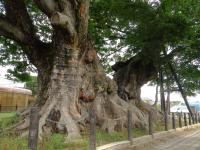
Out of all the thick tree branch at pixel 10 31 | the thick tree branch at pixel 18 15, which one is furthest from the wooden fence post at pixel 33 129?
the thick tree branch at pixel 18 15

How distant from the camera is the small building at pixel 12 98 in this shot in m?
34.5

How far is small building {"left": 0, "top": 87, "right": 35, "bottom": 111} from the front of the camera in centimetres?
3446

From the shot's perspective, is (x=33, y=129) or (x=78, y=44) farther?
(x=78, y=44)

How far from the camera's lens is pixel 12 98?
1430 inches

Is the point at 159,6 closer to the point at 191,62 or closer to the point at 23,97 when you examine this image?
the point at 191,62

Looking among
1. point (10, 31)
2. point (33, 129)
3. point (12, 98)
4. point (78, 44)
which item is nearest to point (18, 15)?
point (10, 31)

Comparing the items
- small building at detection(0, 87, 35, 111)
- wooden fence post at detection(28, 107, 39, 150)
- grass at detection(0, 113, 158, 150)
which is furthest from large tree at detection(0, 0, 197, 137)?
small building at detection(0, 87, 35, 111)

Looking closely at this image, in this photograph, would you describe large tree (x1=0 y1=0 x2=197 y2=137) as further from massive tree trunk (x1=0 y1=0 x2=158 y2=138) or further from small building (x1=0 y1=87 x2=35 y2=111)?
small building (x1=0 y1=87 x2=35 y2=111)

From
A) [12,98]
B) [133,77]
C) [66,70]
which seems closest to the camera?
[66,70]

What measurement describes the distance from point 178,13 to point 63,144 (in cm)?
973

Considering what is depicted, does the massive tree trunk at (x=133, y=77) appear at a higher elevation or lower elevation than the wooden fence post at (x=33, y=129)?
higher

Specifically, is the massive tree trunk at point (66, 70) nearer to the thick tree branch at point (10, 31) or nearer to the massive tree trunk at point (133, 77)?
the thick tree branch at point (10, 31)

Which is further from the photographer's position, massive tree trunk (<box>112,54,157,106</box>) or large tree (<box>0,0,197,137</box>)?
massive tree trunk (<box>112,54,157,106</box>)

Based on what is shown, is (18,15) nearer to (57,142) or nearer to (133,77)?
(57,142)
